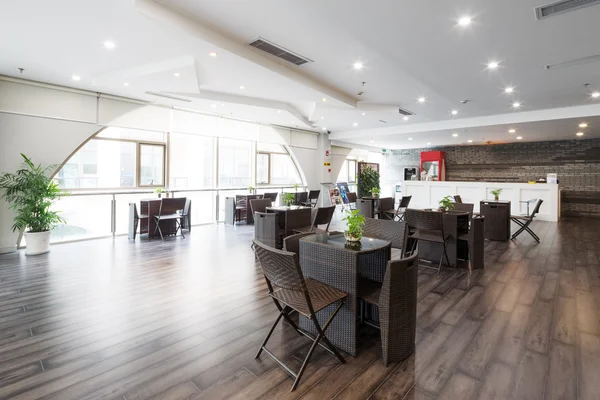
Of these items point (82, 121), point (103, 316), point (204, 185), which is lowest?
point (103, 316)

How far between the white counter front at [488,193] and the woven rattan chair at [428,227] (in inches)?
280

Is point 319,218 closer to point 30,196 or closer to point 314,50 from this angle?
point 314,50

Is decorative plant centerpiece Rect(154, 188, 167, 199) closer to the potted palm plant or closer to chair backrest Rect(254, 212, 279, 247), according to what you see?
the potted palm plant

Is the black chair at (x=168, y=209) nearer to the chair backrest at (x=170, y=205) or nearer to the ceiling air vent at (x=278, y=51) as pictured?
the chair backrest at (x=170, y=205)

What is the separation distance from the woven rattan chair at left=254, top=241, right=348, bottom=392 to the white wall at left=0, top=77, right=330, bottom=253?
5946 millimetres

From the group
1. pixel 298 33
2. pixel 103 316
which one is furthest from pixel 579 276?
pixel 103 316

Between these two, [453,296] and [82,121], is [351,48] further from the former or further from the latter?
[82,121]

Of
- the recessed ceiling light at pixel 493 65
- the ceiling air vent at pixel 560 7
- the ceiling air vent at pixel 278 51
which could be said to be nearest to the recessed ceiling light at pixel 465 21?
the ceiling air vent at pixel 560 7

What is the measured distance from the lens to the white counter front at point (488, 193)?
31.0ft

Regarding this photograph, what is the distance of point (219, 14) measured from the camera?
3.42m

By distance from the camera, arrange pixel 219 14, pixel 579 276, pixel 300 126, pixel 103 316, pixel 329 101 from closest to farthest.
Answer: pixel 103 316, pixel 219 14, pixel 579 276, pixel 329 101, pixel 300 126

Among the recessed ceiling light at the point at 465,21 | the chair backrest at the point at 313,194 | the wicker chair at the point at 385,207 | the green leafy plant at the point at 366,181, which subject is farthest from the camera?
the green leafy plant at the point at 366,181

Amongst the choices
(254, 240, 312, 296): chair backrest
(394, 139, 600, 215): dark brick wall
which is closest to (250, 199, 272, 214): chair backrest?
(254, 240, 312, 296): chair backrest

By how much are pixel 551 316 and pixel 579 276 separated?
187cm
